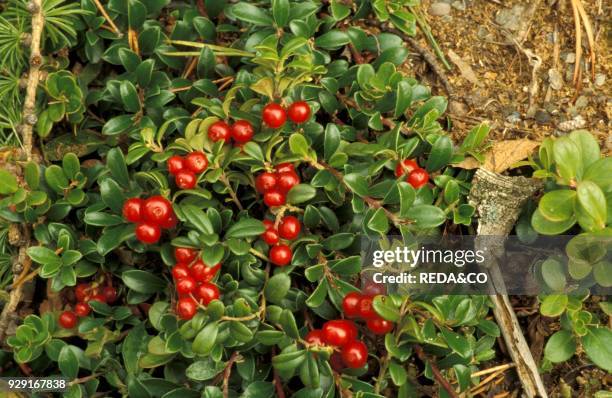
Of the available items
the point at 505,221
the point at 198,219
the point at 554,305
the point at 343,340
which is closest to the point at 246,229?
the point at 198,219

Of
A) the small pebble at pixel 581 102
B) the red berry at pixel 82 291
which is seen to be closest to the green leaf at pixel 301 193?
the red berry at pixel 82 291

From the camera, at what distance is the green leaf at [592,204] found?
2.85 m

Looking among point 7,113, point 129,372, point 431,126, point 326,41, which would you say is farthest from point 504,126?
point 7,113

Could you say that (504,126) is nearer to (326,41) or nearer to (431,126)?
(431,126)

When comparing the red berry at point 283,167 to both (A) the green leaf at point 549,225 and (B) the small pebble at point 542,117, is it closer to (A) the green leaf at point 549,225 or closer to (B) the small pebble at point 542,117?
(A) the green leaf at point 549,225

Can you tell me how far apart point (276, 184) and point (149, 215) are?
0.60 m

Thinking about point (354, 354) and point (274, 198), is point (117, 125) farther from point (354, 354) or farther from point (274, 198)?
point (354, 354)

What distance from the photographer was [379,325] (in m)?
3.09

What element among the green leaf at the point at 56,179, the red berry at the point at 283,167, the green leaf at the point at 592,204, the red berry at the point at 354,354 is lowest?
the red berry at the point at 354,354

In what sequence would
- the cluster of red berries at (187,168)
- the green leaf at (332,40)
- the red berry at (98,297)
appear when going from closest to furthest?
the cluster of red berries at (187,168)
the red berry at (98,297)
the green leaf at (332,40)

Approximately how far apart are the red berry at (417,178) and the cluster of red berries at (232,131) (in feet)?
2.62

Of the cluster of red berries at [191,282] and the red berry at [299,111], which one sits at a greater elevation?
the red berry at [299,111]

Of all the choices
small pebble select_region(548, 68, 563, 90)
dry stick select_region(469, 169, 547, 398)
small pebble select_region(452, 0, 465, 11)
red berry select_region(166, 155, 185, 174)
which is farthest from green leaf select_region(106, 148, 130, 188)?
small pebble select_region(548, 68, 563, 90)

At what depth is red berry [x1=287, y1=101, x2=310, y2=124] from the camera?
3.21m
